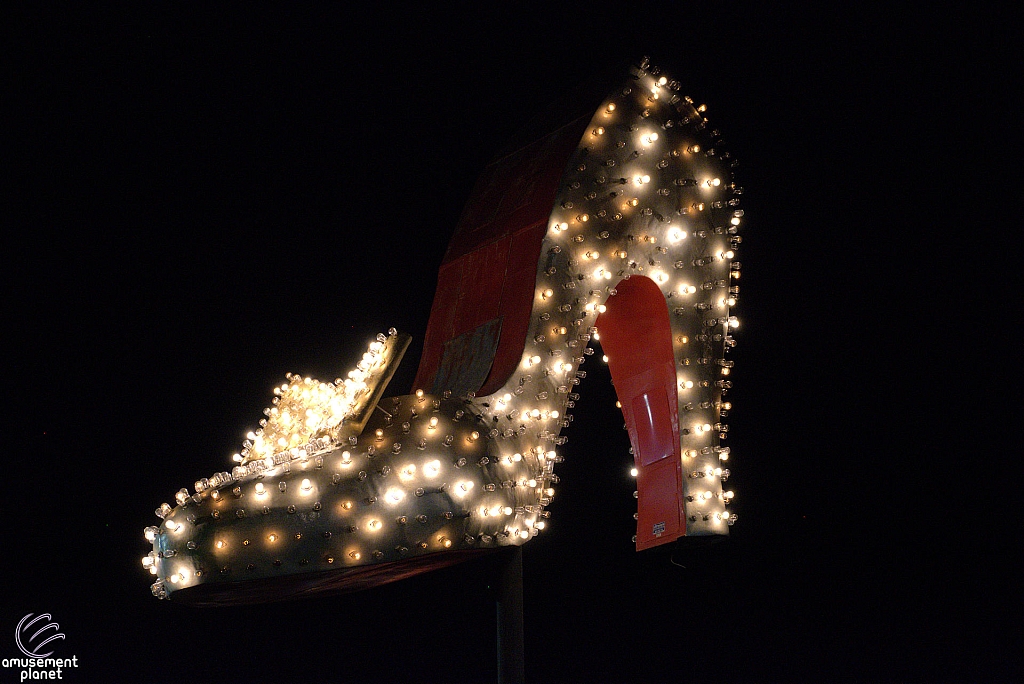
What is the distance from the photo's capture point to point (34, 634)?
7.69 ft

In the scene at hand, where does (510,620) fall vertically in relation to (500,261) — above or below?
below

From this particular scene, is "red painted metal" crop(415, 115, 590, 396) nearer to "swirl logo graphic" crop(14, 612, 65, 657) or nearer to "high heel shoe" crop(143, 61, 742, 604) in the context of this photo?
"high heel shoe" crop(143, 61, 742, 604)

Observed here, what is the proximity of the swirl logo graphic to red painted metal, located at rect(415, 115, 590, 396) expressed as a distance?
1209 millimetres

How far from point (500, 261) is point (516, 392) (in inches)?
16.1

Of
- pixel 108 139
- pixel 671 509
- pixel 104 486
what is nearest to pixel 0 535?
pixel 104 486

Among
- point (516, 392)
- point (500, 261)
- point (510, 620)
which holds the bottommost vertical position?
point (510, 620)

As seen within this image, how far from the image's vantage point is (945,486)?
10.8 ft

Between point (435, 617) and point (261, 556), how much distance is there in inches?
52.9

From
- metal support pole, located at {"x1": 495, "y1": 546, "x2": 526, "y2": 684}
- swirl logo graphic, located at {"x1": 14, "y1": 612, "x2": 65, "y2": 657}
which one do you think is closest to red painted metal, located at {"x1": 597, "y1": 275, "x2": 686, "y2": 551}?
metal support pole, located at {"x1": 495, "y1": 546, "x2": 526, "y2": 684}

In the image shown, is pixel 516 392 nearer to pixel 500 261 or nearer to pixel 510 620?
pixel 500 261

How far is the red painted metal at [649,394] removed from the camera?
2309mm

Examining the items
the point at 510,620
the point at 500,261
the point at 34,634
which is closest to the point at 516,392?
the point at 500,261

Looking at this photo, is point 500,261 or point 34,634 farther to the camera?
point 34,634

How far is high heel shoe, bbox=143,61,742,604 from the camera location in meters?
1.62
